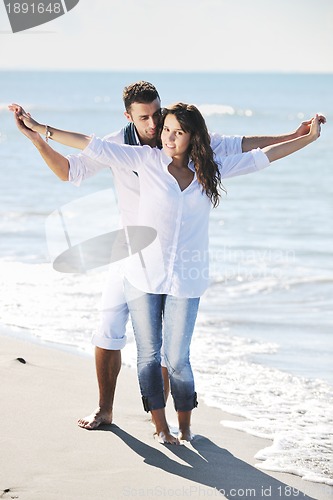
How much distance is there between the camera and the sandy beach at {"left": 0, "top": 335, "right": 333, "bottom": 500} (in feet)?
12.8

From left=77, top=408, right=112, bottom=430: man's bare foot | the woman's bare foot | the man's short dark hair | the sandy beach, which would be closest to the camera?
the sandy beach

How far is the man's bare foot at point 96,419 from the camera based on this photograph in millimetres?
4586

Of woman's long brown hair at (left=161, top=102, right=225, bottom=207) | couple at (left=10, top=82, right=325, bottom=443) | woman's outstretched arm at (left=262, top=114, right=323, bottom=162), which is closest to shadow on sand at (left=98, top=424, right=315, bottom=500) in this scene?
couple at (left=10, top=82, right=325, bottom=443)

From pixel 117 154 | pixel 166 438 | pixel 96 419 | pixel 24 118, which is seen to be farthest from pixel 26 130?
pixel 166 438

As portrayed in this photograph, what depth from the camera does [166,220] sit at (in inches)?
165

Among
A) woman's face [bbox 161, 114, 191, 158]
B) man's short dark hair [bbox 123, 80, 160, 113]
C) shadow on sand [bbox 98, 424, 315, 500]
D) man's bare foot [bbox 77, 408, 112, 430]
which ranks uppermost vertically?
man's short dark hair [bbox 123, 80, 160, 113]

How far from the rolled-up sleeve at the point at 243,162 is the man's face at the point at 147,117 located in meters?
0.33

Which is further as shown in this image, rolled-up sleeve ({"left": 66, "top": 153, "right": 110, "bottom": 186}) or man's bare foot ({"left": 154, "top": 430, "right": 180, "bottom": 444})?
man's bare foot ({"left": 154, "top": 430, "right": 180, "bottom": 444})

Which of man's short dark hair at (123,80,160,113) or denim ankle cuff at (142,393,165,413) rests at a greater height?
man's short dark hair at (123,80,160,113)

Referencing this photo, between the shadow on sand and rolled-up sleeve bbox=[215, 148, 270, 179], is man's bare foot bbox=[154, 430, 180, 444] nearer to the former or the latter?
the shadow on sand

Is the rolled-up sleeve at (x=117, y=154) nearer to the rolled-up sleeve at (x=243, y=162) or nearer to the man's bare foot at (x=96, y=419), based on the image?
the rolled-up sleeve at (x=243, y=162)

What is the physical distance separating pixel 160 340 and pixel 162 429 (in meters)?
0.44

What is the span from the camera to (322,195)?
1652 centimetres

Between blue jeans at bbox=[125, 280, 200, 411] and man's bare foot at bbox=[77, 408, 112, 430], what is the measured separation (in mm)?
278
